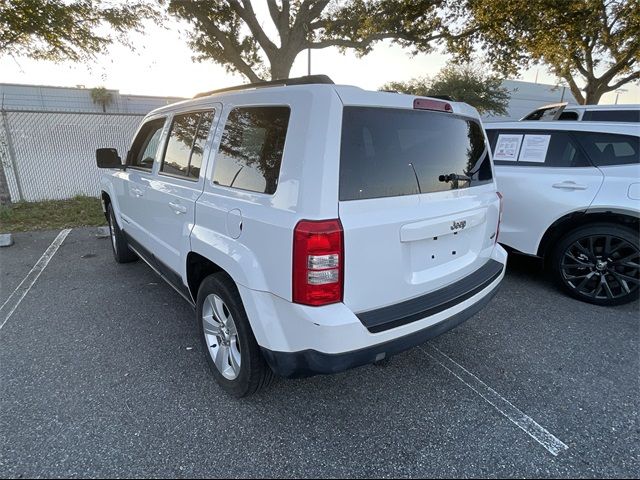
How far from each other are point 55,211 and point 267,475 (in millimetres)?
8508

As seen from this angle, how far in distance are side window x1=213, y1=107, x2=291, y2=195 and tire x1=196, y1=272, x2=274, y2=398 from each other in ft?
2.03

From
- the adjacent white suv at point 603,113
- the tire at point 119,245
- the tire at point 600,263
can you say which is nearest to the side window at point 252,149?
the tire at point 119,245

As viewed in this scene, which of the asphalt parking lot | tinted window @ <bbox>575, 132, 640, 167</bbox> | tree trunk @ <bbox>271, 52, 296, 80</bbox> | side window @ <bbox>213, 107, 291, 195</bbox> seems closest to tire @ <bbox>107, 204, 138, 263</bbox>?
the asphalt parking lot

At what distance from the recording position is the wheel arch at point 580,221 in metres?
3.53

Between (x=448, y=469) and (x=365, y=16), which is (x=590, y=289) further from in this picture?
(x=365, y=16)

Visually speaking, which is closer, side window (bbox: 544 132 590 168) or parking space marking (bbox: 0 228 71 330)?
parking space marking (bbox: 0 228 71 330)

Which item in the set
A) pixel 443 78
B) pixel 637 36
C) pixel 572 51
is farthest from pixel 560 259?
pixel 443 78

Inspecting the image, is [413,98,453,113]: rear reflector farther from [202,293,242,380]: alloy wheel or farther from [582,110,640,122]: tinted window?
[582,110,640,122]: tinted window

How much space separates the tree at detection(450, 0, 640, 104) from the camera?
9.44 metres

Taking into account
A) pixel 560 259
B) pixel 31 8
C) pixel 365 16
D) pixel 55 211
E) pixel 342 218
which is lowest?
pixel 55 211

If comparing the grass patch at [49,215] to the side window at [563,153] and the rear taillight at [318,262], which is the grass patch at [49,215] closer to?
the rear taillight at [318,262]

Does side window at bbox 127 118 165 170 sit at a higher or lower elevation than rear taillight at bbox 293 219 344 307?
higher

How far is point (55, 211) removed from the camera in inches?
319

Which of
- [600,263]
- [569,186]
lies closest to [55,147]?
[569,186]
